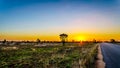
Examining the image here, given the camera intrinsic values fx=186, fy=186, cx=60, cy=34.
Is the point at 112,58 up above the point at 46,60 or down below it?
below

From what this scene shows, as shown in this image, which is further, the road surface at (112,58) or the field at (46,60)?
the road surface at (112,58)

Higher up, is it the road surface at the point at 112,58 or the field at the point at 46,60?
the field at the point at 46,60

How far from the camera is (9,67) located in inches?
622

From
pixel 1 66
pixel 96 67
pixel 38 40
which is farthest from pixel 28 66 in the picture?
pixel 38 40

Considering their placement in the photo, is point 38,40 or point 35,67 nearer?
point 35,67

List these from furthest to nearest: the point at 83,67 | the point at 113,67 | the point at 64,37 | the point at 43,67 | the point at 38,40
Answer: the point at 38,40, the point at 64,37, the point at 113,67, the point at 43,67, the point at 83,67

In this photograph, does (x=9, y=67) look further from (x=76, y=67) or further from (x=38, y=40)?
(x=38, y=40)

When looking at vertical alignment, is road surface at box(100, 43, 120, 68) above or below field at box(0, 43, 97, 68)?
below

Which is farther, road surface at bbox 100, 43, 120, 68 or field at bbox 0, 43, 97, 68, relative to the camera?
road surface at bbox 100, 43, 120, 68

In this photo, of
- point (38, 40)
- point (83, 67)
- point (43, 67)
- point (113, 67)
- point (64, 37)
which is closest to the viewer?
point (83, 67)

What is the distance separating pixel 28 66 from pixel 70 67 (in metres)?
3.61

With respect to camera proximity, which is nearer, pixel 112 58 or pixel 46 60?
pixel 46 60

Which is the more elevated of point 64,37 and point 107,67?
point 64,37

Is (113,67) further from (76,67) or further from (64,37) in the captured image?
(64,37)
